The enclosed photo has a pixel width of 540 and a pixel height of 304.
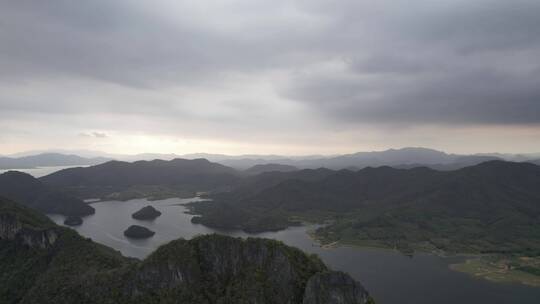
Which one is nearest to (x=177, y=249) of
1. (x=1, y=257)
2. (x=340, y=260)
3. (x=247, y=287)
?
(x=247, y=287)

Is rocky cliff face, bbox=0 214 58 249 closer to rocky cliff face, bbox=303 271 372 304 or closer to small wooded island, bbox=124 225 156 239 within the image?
rocky cliff face, bbox=303 271 372 304

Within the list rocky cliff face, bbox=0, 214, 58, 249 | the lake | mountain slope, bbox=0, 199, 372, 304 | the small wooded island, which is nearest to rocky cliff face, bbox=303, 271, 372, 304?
mountain slope, bbox=0, 199, 372, 304

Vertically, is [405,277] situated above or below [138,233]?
below

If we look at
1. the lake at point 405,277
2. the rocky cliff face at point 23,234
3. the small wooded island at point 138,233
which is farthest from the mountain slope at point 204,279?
the small wooded island at point 138,233

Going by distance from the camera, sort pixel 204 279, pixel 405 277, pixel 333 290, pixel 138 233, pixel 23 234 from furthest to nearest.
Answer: pixel 138 233
pixel 405 277
pixel 23 234
pixel 204 279
pixel 333 290

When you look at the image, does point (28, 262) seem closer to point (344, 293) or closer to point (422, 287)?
point (344, 293)

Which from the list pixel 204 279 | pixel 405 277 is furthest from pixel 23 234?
pixel 405 277

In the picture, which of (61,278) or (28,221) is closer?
(61,278)

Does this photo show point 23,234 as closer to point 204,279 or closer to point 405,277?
point 204,279

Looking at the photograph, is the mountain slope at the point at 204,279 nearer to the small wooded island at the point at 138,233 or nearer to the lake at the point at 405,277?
the lake at the point at 405,277
